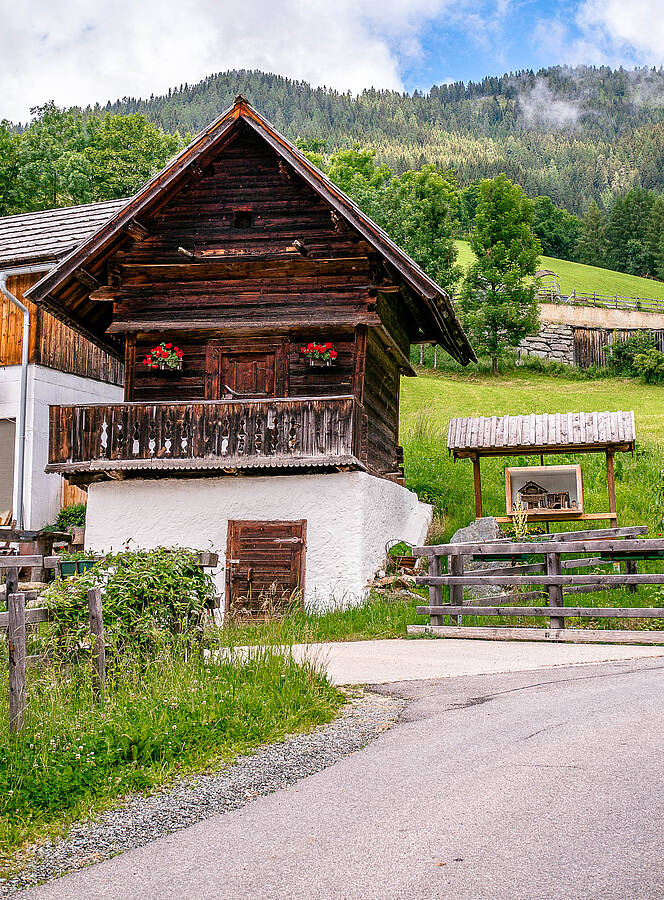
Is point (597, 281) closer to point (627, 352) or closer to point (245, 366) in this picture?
point (627, 352)

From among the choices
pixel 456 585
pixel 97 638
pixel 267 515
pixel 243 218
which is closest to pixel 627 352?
pixel 243 218

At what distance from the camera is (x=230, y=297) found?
18625 millimetres

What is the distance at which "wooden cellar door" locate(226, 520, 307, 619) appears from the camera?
17.2m

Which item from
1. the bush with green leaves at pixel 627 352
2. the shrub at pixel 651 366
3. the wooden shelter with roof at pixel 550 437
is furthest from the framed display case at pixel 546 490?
the bush with green leaves at pixel 627 352

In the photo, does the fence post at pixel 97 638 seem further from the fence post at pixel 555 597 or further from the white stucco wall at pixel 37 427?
the white stucco wall at pixel 37 427

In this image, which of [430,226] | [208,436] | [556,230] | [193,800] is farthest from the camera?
[556,230]

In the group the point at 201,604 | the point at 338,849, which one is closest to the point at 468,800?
the point at 338,849

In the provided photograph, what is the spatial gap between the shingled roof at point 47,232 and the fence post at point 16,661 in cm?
1642

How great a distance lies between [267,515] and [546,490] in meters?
5.39

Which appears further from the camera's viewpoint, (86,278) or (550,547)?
(86,278)

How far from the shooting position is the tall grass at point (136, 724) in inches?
230

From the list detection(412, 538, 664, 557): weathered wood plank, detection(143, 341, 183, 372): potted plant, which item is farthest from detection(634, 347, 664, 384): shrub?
detection(412, 538, 664, 557): weathered wood plank

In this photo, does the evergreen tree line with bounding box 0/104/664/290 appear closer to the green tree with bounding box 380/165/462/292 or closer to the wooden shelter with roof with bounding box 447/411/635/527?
the green tree with bounding box 380/165/462/292

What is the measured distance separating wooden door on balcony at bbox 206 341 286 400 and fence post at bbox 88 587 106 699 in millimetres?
10797
